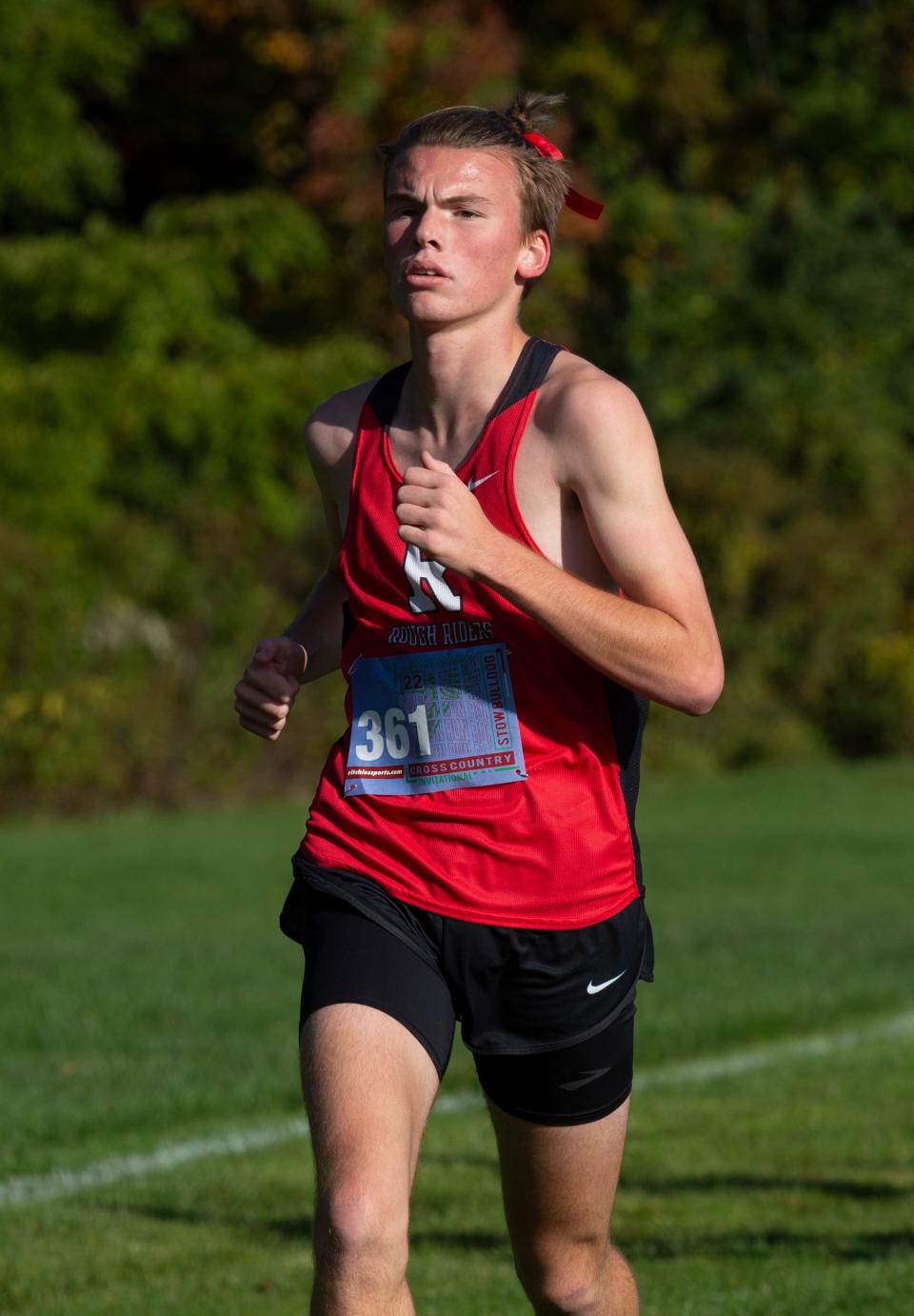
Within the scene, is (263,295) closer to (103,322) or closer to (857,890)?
(103,322)

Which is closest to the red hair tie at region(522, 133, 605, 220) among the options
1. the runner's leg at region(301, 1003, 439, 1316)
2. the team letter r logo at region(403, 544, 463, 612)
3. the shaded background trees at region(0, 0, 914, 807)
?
the team letter r logo at region(403, 544, 463, 612)

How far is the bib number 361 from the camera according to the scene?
11.9 ft

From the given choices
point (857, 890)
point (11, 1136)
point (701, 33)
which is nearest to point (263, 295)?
point (701, 33)

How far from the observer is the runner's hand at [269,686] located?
13.1 feet

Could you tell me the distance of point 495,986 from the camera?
11.8 ft

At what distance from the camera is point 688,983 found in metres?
9.60

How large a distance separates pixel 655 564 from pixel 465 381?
1.64 feet

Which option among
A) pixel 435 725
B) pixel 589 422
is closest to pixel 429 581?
pixel 435 725

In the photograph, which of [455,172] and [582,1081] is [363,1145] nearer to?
[582,1081]

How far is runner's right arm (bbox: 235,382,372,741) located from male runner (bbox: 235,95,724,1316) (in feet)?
0.35

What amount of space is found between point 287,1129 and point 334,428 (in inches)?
142

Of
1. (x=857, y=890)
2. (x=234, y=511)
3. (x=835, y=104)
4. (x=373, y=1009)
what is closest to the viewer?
(x=373, y=1009)

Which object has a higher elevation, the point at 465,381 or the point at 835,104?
the point at 835,104

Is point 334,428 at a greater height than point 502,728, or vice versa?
point 334,428
